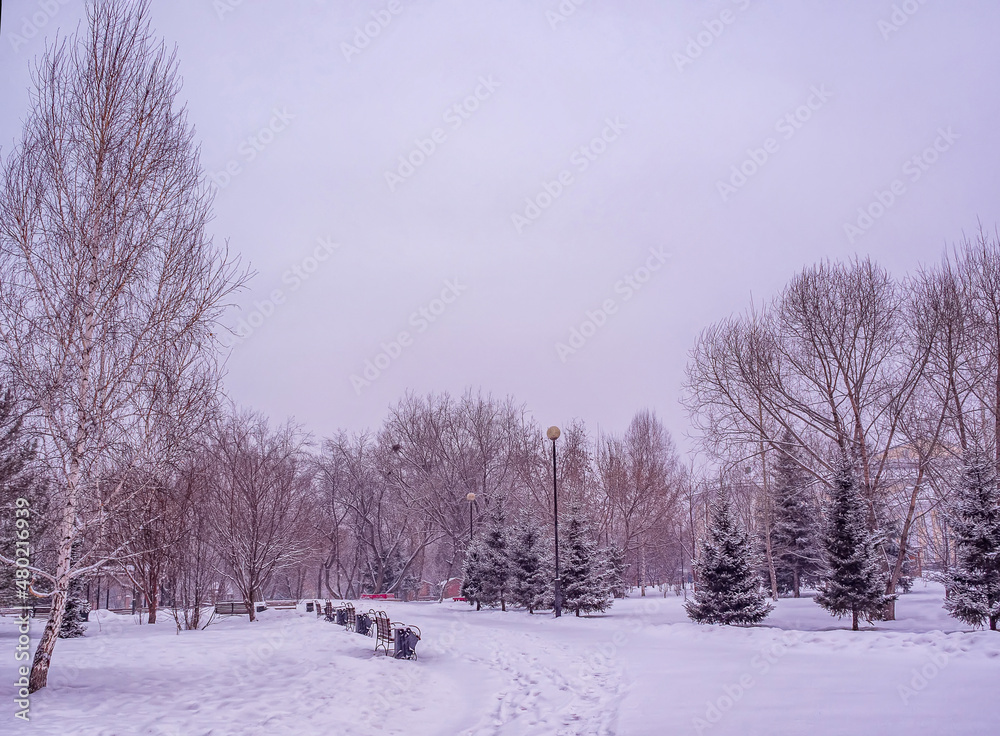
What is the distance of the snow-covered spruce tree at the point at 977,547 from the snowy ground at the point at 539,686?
15.4 feet

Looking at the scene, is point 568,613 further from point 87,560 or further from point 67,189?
point 67,189

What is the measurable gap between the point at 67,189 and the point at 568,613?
→ 20298 millimetres

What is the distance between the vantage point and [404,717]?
9.20 metres

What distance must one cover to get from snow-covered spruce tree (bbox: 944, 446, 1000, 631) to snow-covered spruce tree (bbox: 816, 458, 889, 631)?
5.45 feet

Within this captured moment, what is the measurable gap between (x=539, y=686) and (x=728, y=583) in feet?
30.5

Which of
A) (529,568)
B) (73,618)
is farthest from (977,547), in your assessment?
(73,618)

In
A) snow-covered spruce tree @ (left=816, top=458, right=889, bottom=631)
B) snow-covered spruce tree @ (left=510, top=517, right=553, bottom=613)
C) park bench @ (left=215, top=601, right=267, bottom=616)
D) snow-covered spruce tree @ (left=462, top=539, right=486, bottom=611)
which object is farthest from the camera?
snow-covered spruce tree @ (left=462, top=539, right=486, bottom=611)

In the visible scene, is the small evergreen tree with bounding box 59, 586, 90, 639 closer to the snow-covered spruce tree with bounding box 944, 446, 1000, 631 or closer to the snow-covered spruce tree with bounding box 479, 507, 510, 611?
the snow-covered spruce tree with bounding box 479, 507, 510, 611

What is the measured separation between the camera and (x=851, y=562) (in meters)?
17.2

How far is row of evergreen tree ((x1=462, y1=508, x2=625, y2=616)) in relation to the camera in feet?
76.3

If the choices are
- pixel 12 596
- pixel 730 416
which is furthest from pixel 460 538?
pixel 12 596
